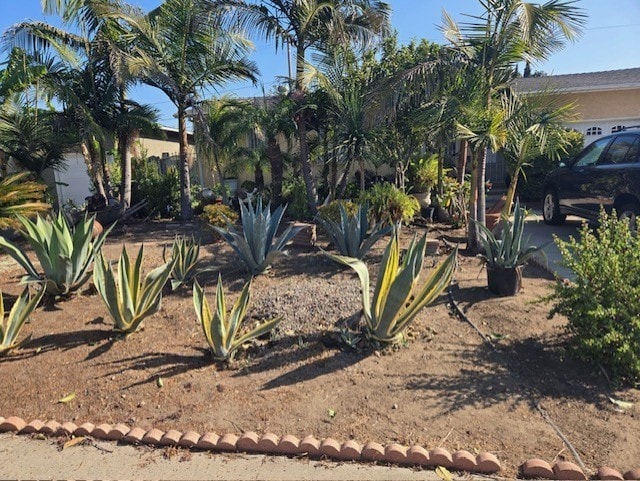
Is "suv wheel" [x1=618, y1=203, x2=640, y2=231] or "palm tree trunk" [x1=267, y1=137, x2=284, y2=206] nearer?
"suv wheel" [x1=618, y1=203, x2=640, y2=231]

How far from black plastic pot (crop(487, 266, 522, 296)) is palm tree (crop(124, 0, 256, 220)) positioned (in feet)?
26.8

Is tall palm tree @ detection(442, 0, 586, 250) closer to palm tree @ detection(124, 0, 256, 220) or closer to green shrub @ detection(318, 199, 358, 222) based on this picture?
green shrub @ detection(318, 199, 358, 222)

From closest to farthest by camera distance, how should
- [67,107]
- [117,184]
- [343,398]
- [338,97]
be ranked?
[343,398] → [338,97] → [67,107] → [117,184]

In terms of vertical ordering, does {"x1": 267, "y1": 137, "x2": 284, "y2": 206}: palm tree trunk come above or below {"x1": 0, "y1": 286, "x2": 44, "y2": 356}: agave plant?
above

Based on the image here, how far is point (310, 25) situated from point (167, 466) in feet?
30.8

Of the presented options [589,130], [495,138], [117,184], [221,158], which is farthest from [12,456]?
[589,130]

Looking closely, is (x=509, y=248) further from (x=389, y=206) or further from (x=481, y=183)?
(x=389, y=206)

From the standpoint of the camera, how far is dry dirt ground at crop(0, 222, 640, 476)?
2.91 meters

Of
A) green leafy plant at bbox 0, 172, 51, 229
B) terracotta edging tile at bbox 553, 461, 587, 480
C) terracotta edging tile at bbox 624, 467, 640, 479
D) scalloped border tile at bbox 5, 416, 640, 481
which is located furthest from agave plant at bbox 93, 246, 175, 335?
terracotta edging tile at bbox 624, 467, 640, 479

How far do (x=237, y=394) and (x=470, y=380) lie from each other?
1792 millimetres

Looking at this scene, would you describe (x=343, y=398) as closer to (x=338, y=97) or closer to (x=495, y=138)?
(x=495, y=138)

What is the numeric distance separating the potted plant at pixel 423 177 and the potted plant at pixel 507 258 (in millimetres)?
5211

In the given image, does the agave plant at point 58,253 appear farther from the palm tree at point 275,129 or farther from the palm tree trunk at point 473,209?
the palm tree at point 275,129

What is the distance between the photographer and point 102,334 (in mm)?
4379
